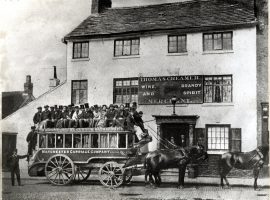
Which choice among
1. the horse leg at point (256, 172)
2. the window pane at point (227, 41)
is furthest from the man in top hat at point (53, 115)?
the horse leg at point (256, 172)

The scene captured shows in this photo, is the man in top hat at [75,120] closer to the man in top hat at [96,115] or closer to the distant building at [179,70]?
the distant building at [179,70]

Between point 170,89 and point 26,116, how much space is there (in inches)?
124

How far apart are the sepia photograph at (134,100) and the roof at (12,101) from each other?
0.03 meters

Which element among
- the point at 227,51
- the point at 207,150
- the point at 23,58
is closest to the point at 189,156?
the point at 207,150

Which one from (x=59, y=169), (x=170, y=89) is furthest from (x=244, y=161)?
(x=59, y=169)

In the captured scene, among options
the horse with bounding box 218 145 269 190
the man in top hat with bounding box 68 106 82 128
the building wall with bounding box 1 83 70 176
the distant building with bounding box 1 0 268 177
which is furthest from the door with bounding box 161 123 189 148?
the building wall with bounding box 1 83 70 176

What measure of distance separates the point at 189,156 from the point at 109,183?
1.63 meters

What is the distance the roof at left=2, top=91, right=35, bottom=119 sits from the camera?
8281mm

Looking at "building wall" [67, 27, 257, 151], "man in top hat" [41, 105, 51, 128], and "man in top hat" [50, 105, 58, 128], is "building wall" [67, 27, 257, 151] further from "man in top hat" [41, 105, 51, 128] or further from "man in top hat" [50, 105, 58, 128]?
"man in top hat" [41, 105, 51, 128]

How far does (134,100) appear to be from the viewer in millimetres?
7855

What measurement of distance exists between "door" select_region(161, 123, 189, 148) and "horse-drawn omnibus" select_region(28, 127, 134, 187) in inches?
25.8

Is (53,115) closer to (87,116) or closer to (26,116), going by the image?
(26,116)

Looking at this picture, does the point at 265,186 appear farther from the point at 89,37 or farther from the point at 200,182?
the point at 89,37

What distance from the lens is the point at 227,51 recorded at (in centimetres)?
732
